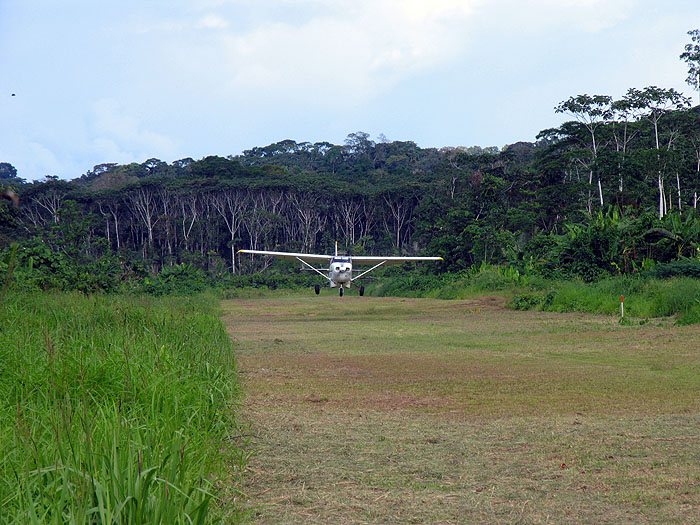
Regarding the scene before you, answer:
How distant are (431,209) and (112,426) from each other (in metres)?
55.5

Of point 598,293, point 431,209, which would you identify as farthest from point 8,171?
point 598,293

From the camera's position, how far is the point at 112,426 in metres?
3.40

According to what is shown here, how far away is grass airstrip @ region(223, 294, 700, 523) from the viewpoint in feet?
11.7

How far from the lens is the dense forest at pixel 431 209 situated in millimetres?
26859

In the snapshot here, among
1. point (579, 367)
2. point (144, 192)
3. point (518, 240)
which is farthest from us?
point (144, 192)

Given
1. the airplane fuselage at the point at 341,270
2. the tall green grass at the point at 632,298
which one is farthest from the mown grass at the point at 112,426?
the airplane fuselage at the point at 341,270

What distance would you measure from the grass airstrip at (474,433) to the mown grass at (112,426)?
41 centimetres

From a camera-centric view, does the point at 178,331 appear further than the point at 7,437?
Yes

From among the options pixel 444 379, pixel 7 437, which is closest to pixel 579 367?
pixel 444 379

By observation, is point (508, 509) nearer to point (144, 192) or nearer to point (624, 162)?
point (624, 162)

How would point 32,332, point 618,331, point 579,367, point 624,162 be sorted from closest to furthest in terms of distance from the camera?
1. point 32,332
2. point 579,367
3. point 618,331
4. point 624,162

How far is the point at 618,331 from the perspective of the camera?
46.2 ft

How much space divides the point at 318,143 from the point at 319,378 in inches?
3665

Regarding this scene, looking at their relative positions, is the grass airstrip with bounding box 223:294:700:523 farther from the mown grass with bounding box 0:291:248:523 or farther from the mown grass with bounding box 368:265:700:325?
the mown grass with bounding box 368:265:700:325
